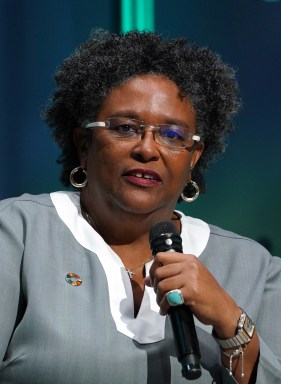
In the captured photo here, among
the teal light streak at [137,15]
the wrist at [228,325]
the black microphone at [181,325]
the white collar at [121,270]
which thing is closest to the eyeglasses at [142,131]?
the white collar at [121,270]

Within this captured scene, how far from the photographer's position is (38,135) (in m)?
3.05

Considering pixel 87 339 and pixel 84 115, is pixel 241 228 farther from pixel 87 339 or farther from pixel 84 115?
pixel 87 339

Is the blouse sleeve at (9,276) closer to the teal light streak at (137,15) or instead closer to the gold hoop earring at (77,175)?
the gold hoop earring at (77,175)

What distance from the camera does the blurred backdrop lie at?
3.05m

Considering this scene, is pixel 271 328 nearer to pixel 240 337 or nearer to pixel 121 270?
pixel 240 337

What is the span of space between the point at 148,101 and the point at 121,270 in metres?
0.50

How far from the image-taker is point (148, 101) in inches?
95.9

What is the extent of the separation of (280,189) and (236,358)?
1090 millimetres

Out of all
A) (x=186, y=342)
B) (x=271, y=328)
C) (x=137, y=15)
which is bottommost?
(x=271, y=328)

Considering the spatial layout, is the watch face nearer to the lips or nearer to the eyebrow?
the lips

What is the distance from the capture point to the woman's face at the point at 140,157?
2359 millimetres

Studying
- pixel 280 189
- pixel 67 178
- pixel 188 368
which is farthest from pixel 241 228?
pixel 188 368

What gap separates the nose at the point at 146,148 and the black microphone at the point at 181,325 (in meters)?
0.31

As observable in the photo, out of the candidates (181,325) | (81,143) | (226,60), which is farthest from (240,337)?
(226,60)
